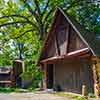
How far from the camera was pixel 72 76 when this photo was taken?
77.6 ft

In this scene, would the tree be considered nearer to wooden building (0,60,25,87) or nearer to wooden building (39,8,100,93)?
wooden building (0,60,25,87)

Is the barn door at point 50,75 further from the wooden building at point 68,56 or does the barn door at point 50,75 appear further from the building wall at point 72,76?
the building wall at point 72,76

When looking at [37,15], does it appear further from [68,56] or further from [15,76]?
[68,56]

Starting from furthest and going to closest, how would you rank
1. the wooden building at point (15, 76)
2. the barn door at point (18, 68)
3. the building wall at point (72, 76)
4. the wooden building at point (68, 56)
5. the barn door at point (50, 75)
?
the barn door at point (18, 68) < the wooden building at point (15, 76) < the barn door at point (50, 75) < the building wall at point (72, 76) < the wooden building at point (68, 56)

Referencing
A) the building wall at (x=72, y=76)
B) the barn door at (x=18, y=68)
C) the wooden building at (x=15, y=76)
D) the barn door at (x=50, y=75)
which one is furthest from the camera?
the barn door at (x=18, y=68)

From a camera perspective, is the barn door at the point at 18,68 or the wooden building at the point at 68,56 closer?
the wooden building at the point at 68,56

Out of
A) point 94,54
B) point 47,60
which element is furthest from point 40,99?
point 47,60

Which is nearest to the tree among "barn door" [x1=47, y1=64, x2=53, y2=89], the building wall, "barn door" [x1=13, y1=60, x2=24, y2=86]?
"barn door" [x1=13, y1=60, x2=24, y2=86]

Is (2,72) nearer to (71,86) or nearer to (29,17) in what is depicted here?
(29,17)

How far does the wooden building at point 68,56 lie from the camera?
69.1 feet

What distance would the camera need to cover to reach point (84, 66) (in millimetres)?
21875

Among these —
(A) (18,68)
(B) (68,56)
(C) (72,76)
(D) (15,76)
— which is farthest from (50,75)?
(A) (18,68)

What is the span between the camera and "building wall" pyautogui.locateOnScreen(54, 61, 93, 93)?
21545 mm

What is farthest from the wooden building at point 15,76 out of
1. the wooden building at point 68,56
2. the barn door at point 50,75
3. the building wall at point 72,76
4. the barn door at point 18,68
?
the building wall at point 72,76
